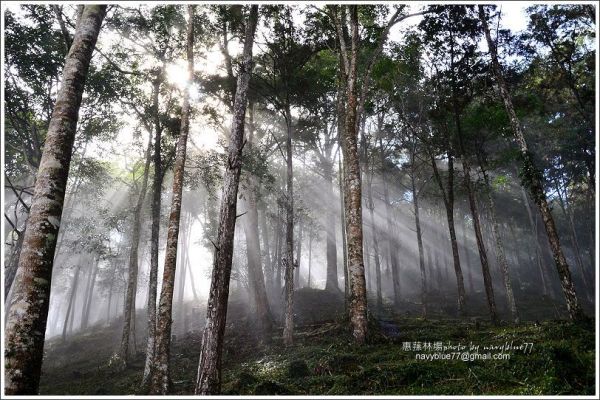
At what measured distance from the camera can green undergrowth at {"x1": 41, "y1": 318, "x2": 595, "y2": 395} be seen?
5.78m

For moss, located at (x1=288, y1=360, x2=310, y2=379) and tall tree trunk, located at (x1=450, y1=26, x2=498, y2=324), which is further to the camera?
tall tree trunk, located at (x1=450, y1=26, x2=498, y2=324)

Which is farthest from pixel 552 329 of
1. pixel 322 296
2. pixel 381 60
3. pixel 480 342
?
pixel 322 296

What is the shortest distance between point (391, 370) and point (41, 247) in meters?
6.46

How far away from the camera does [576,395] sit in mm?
4910

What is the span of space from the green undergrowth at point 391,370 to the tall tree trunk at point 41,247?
12.8 ft

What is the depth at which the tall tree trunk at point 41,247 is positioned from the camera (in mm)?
4324

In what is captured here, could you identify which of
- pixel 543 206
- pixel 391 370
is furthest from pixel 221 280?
pixel 543 206

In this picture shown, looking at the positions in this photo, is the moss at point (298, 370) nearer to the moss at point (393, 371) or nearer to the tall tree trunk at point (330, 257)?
the moss at point (393, 371)

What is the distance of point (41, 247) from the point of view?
4797 mm

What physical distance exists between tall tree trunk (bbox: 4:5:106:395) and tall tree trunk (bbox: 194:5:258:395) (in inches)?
104

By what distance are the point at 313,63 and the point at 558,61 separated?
38.7 feet

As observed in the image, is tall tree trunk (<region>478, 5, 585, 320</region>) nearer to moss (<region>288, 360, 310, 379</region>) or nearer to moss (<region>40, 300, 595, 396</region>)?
moss (<region>40, 300, 595, 396</region>)

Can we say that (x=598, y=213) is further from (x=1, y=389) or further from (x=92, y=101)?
(x=92, y=101)

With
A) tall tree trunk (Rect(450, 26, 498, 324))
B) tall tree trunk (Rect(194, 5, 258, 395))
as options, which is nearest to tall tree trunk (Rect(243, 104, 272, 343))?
tall tree trunk (Rect(194, 5, 258, 395))
